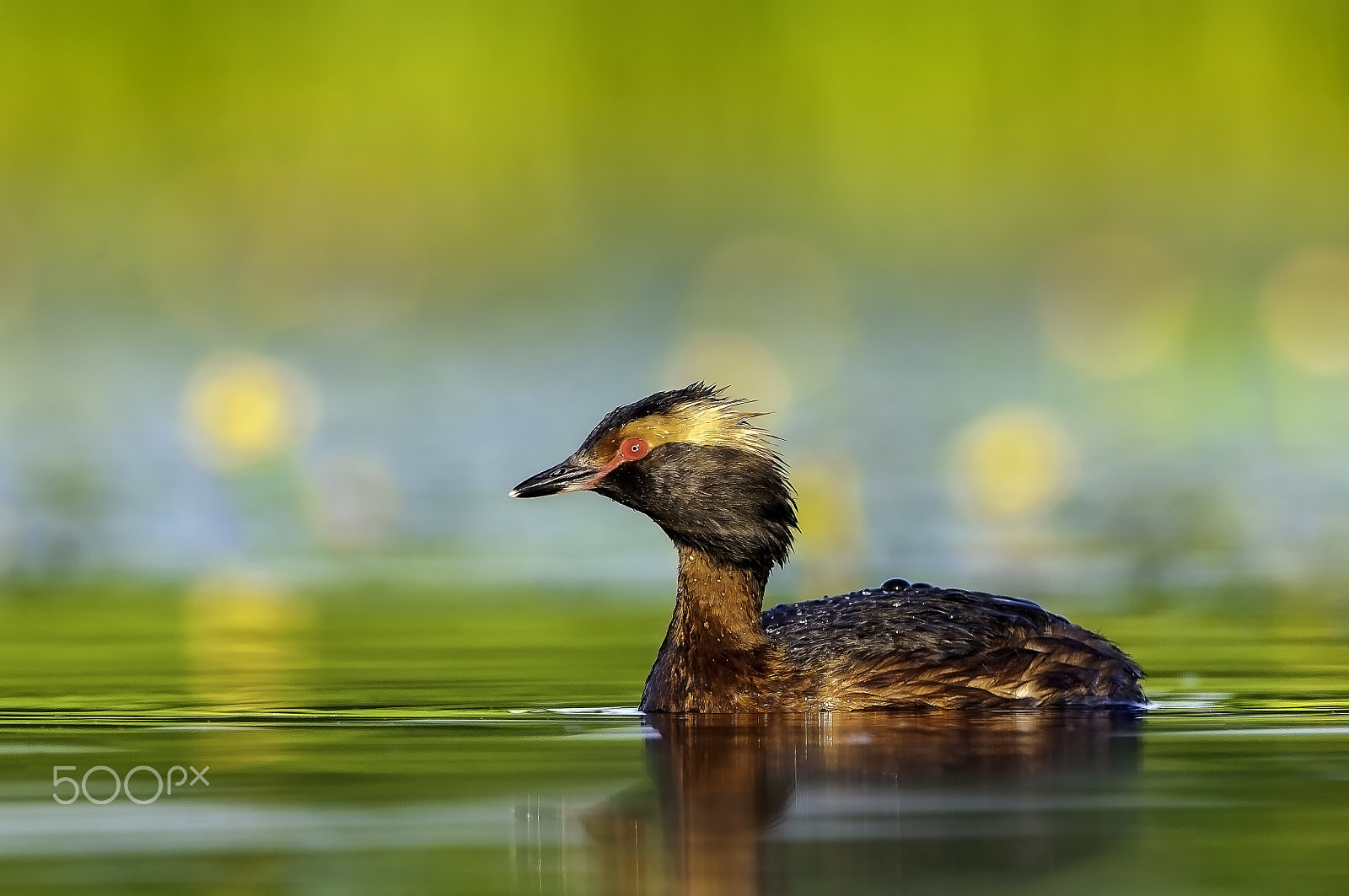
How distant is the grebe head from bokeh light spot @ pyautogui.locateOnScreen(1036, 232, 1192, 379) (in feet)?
43.5

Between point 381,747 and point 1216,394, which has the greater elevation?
point 1216,394

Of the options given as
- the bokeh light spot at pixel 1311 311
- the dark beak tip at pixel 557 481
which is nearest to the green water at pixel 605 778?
the dark beak tip at pixel 557 481

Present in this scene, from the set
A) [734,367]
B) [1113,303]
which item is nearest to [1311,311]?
[1113,303]

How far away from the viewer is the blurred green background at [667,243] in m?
23.0

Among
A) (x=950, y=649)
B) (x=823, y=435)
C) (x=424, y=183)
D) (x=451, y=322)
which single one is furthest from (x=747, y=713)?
(x=424, y=183)

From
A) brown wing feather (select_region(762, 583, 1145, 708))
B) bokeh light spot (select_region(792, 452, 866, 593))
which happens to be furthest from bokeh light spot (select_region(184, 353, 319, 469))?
brown wing feather (select_region(762, 583, 1145, 708))

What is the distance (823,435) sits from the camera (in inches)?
904

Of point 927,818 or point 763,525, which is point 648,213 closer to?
point 763,525

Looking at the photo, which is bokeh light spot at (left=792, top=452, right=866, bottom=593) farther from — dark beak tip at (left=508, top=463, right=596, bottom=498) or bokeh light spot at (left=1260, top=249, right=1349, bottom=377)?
bokeh light spot at (left=1260, top=249, right=1349, bottom=377)

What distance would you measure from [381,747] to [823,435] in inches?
530

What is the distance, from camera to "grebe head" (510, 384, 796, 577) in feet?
38.2

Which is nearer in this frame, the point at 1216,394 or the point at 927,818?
the point at 927,818

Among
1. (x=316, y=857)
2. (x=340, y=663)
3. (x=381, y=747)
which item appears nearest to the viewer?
(x=316, y=857)

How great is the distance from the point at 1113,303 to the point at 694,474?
47.8ft
